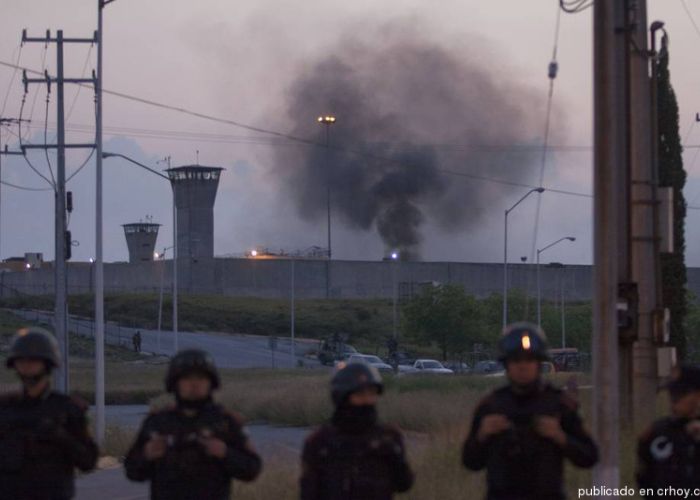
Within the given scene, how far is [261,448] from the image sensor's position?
21.3 metres

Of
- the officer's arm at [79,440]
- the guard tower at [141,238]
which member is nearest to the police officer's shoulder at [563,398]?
→ the officer's arm at [79,440]

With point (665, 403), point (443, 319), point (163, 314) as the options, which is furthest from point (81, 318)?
point (665, 403)

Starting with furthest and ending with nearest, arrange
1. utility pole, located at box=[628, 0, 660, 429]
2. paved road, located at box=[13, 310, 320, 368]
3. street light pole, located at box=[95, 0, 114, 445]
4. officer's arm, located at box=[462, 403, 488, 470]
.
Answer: paved road, located at box=[13, 310, 320, 368] < street light pole, located at box=[95, 0, 114, 445] < utility pole, located at box=[628, 0, 660, 429] < officer's arm, located at box=[462, 403, 488, 470]

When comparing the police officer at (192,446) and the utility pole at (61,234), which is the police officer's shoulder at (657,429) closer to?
the police officer at (192,446)

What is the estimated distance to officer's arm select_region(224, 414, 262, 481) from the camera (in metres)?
5.71

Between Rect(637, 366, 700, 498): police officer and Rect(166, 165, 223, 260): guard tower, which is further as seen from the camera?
Rect(166, 165, 223, 260): guard tower

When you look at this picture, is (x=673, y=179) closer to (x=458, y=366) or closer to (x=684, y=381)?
(x=684, y=381)

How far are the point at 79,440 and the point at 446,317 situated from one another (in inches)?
2408

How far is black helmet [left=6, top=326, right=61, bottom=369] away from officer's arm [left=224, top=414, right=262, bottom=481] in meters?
1.03

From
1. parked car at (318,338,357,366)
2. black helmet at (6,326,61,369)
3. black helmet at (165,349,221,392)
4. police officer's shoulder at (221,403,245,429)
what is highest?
black helmet at (6,326,61,369)

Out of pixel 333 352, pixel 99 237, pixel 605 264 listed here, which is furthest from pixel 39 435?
pixel 333 352

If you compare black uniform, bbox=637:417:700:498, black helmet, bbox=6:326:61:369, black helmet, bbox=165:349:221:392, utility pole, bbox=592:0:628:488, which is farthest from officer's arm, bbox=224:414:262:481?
utility pole, bbox=592:0:628:488

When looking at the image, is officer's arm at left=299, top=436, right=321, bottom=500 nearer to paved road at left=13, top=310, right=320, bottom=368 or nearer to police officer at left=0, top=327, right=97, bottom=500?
police officer at left=0, top=327, right=97, bottom=500

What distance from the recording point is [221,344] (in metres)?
72.2
